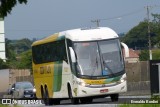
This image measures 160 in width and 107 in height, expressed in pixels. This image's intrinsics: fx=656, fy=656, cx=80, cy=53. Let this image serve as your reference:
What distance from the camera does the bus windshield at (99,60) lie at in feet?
106

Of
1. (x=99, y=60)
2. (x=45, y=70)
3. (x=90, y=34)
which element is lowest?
(x=45, y=70)

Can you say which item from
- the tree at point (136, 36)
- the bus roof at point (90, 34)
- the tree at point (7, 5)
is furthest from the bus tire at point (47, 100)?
the tree at point (136, 36)

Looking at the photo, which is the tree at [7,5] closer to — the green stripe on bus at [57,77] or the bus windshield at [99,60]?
the bus windshield at [99,60]

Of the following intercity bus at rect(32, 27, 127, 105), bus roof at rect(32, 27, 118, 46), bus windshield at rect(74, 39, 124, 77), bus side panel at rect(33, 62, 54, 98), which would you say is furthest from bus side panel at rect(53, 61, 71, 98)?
bus roof at rect(32, 27, 118, 46)

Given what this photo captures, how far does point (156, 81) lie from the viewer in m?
24.6

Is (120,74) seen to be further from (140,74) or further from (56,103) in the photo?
(140,74)

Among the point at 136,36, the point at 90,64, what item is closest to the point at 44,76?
the point at 90,64

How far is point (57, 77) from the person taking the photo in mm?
35469

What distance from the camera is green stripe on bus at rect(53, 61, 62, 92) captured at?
115 ft

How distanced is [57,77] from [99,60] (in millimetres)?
3902

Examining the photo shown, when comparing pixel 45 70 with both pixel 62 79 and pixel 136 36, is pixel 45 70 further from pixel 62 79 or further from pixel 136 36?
pixel 136 36

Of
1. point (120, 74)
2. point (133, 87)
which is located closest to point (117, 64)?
point (120, 74)

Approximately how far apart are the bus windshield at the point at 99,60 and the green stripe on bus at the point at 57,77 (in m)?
2.34

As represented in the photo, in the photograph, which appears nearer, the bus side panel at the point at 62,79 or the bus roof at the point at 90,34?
the bus roof at the point at 90,34
